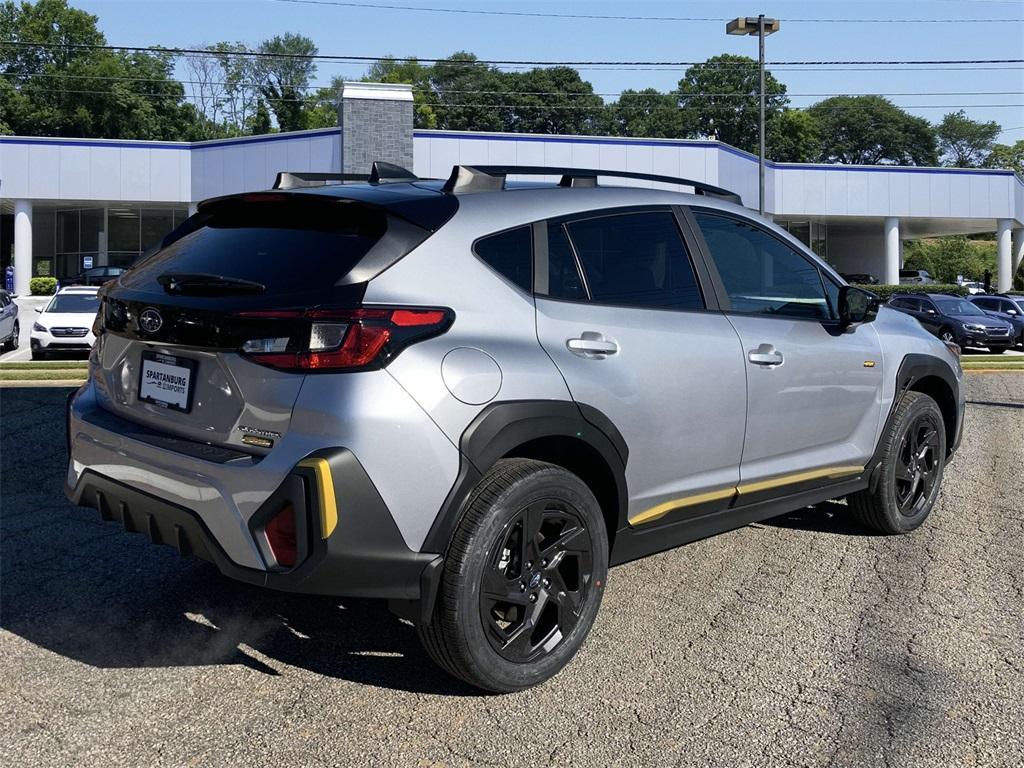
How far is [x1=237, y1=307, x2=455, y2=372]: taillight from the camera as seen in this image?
3.04 metres

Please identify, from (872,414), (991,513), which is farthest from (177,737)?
(991,513)

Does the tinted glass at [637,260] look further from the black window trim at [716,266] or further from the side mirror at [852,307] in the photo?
the side mirror at [852,307]

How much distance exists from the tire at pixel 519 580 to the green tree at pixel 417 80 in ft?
291

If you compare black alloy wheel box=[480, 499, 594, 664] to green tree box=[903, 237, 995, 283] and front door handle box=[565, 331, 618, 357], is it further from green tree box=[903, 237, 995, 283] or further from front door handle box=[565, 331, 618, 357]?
green tree box=[903, 237, 995, 283]

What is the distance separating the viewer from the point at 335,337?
305cm

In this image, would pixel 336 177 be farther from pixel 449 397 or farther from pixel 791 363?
pixel 791 363

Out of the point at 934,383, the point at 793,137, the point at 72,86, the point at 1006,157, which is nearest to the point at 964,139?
the point at 1006,157

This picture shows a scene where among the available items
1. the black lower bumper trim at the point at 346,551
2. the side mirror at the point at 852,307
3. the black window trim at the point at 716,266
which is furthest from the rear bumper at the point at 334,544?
the side mirror at the point at 852,307

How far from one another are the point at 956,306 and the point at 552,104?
7627 cm

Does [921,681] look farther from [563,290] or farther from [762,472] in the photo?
[563,290]

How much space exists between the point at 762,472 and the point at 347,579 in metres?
2.13

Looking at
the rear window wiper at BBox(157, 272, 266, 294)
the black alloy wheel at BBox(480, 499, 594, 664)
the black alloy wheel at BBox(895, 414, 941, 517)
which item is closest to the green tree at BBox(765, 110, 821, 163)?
the black alloy wheel at BBox(895, 414, 941, 517)

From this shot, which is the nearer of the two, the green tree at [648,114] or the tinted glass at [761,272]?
the tinted glass at [761,272]

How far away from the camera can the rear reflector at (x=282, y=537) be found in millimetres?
3035
